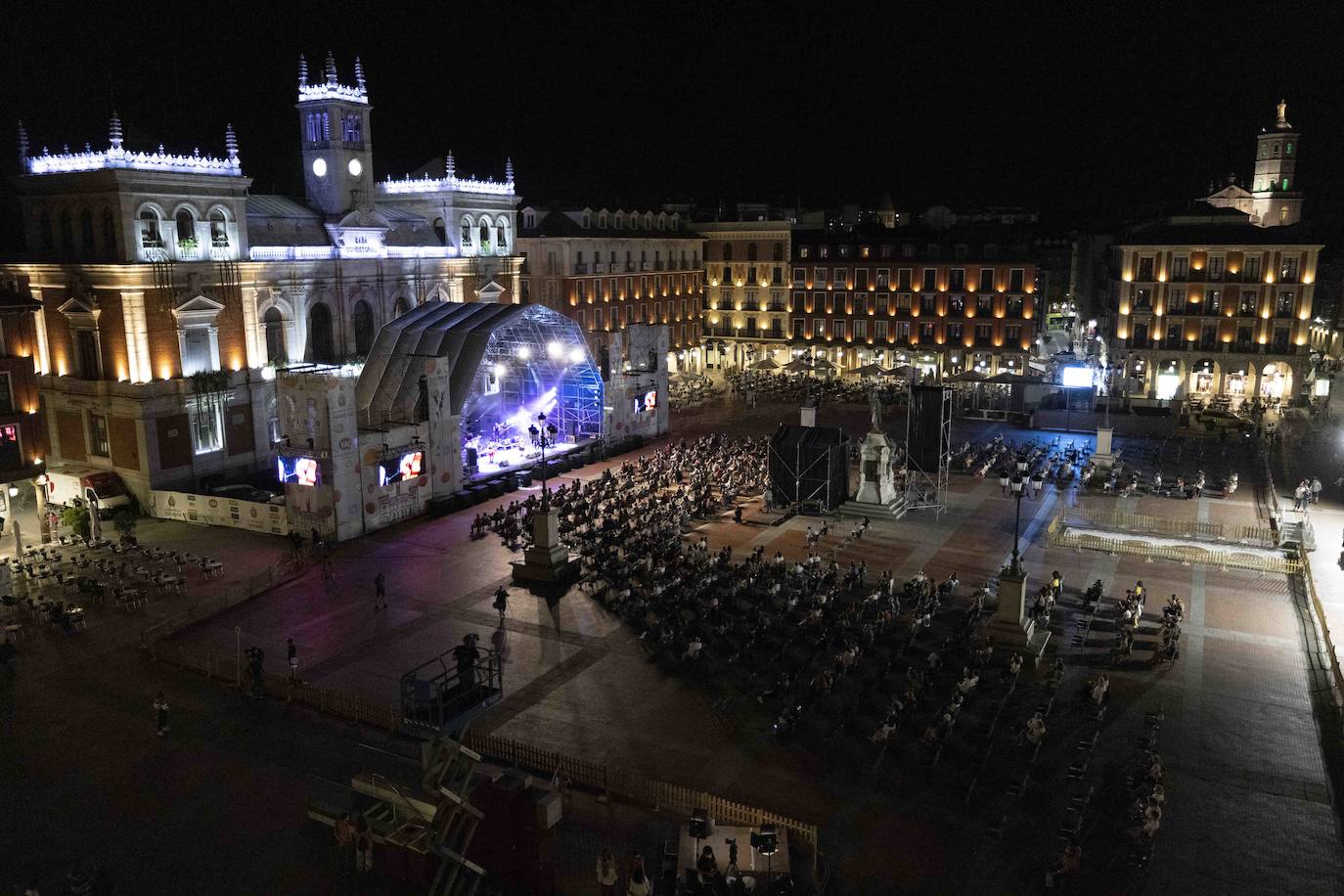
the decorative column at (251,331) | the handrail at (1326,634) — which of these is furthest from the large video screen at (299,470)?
the handrail at (1326,634)

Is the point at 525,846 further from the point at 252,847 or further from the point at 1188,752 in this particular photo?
the point at 1188,752

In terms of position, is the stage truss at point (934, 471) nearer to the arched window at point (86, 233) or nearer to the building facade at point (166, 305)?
the building facade at point (166, 305)

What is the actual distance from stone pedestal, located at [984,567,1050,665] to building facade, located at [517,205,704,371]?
4054 centimetres

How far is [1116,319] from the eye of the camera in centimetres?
7200

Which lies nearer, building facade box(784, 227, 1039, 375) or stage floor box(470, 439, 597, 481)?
stage floor box(470, 439, 597, 481)

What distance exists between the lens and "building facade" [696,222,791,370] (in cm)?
8006

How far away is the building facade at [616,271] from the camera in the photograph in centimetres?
6962

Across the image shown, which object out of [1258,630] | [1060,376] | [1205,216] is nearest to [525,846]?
[1258,630]

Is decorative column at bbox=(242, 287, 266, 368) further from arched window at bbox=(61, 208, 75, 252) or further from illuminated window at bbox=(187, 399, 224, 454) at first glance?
arched window at bbox=(61, 208, 75, 252)

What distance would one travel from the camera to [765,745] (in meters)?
21.3

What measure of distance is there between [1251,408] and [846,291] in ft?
95.9

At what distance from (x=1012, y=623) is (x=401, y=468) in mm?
24652

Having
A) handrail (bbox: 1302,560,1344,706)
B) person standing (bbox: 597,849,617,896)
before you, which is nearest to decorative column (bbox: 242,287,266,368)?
person standing (bbox: 597,849,617,896)

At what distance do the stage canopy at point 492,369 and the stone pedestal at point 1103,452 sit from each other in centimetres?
2556
